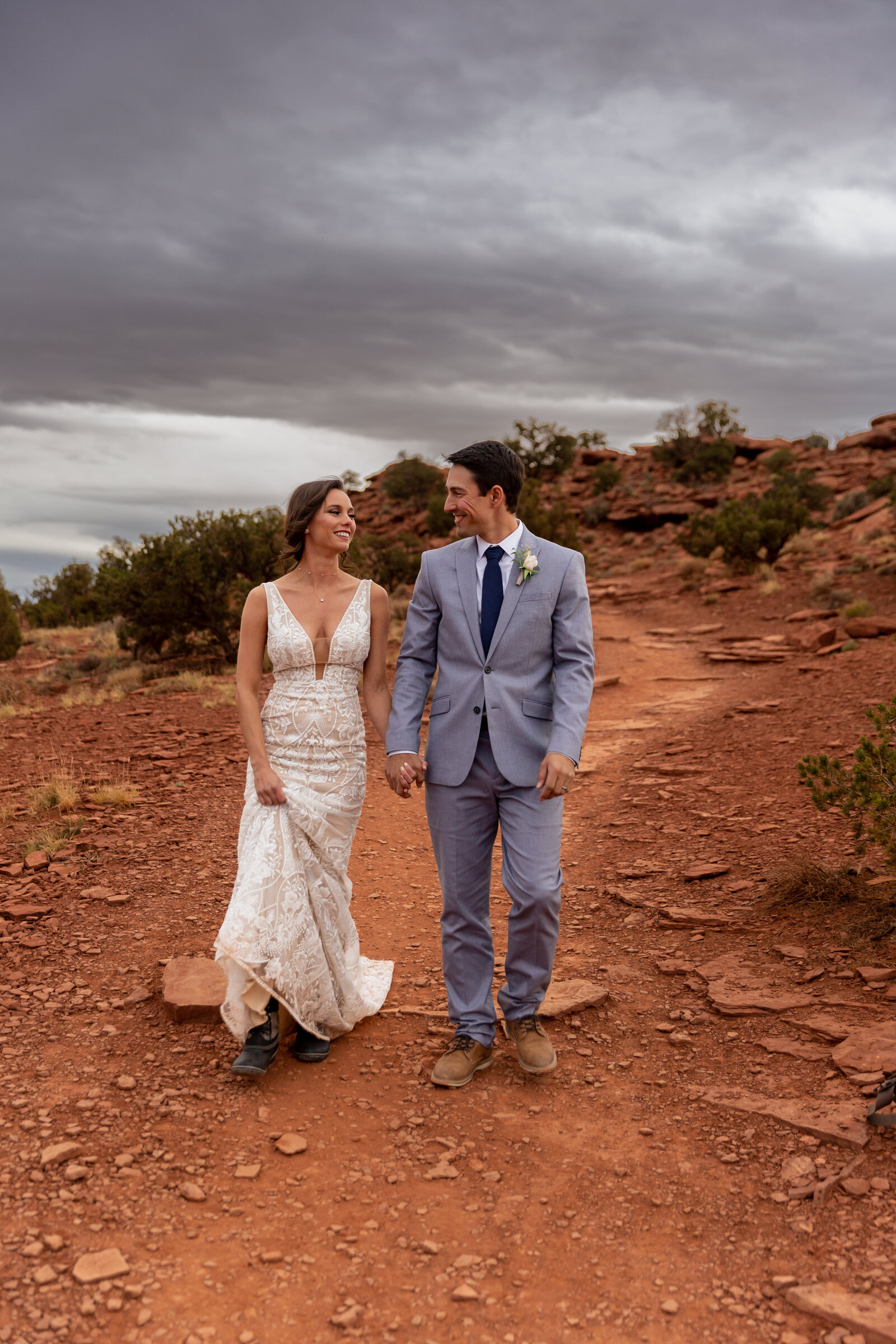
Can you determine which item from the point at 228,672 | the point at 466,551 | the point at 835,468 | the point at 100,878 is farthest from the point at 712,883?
the point at 835,468

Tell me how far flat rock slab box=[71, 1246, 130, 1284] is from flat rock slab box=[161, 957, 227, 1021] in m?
1.53

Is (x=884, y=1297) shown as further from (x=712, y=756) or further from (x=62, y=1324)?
(x=712, y=756)

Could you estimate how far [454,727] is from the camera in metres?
3.72

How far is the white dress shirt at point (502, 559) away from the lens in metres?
3.77

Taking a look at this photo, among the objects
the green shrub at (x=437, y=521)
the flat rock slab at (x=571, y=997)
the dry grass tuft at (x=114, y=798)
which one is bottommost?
the flat rock slab at (x=571, y=997)

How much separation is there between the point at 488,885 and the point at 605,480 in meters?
42.2

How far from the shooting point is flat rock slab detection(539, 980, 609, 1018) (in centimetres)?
433

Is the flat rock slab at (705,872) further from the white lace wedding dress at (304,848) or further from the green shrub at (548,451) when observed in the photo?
the green shrub at (548,451)

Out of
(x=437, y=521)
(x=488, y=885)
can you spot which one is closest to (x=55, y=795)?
(x=488, y=885)

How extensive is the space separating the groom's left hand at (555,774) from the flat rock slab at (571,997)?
1.29m

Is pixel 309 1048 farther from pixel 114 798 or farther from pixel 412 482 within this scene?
pixel 412 482

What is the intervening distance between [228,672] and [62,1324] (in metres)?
12.9

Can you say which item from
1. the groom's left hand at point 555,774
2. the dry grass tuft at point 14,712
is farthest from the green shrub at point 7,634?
the groom's left hand at point 555,774

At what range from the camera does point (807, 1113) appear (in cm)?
342
